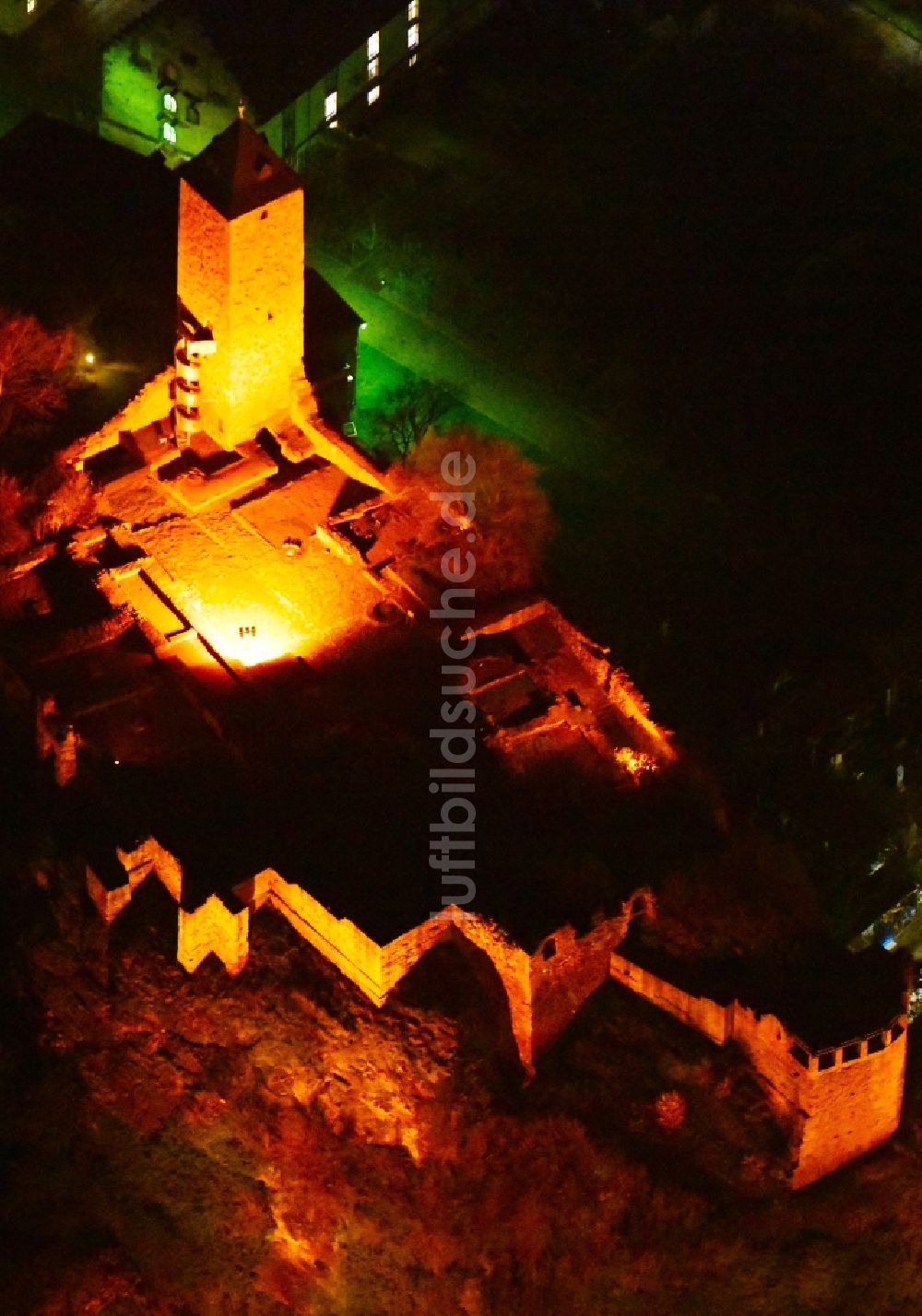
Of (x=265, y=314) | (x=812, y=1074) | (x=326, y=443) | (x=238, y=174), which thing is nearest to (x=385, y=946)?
(x=812, y=1074)

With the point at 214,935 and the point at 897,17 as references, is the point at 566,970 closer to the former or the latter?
the point at 214,935

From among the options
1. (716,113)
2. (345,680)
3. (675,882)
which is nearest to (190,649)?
(345,680)

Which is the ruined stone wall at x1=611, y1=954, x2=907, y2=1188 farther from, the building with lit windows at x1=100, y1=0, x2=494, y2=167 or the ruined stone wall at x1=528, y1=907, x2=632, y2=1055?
the building with lit windows at x1=100, y1=0, x2=494, y2=167

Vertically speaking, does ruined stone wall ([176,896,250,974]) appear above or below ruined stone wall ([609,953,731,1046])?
below

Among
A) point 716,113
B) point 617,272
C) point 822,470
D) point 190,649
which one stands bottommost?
A: point 190,649

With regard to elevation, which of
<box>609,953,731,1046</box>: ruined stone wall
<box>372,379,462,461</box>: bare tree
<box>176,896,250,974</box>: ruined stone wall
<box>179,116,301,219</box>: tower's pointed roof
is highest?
<box>372,379,462,461</box>: bare tree

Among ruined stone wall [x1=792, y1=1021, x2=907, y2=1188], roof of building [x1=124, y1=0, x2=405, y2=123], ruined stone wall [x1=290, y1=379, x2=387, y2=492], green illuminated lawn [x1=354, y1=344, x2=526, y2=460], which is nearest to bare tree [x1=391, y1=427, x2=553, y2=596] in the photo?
ruined stone wall [x1=290, y1=379, x2=387, y2=492]

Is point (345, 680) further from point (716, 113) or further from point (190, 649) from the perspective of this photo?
point (716, 113)
